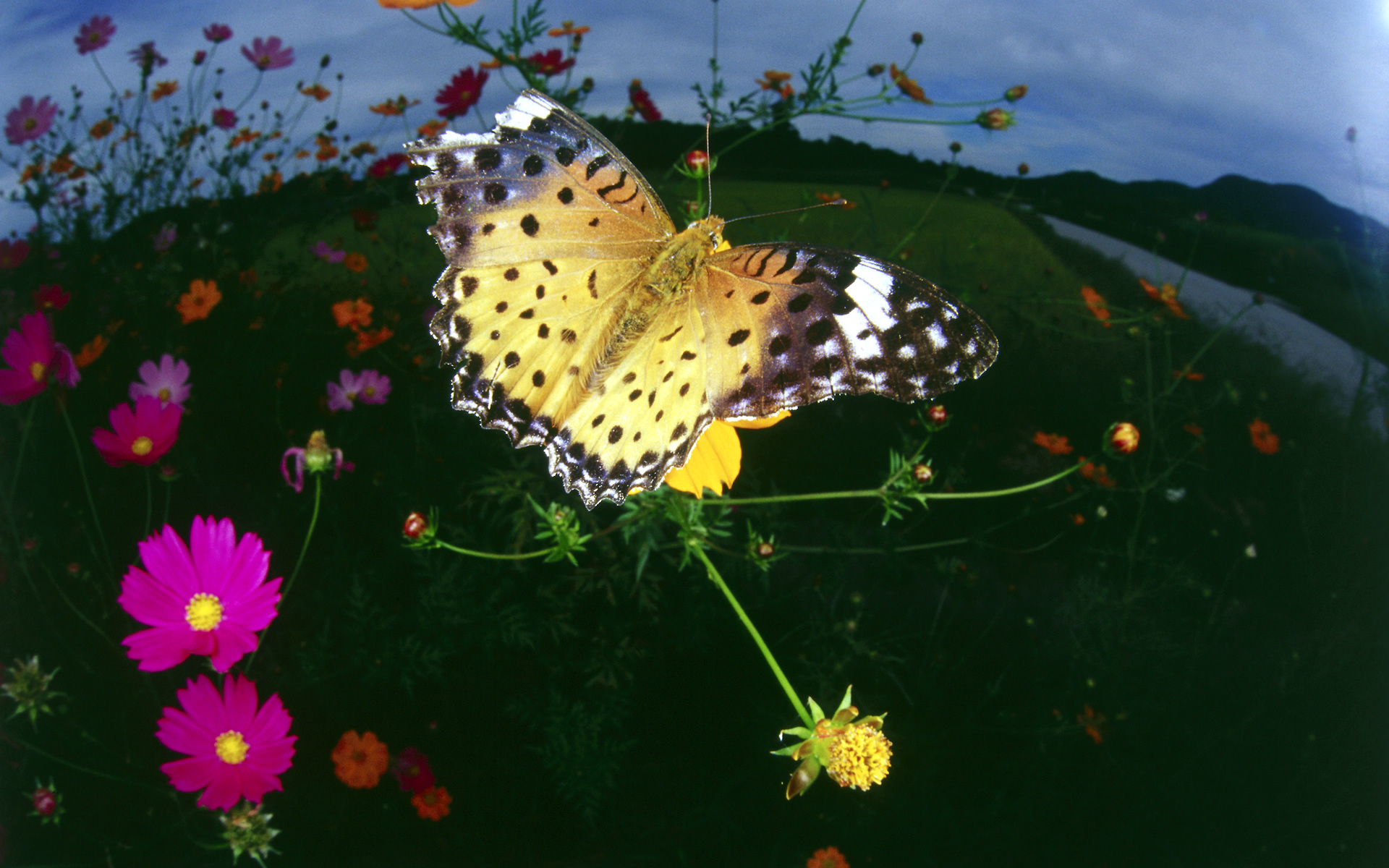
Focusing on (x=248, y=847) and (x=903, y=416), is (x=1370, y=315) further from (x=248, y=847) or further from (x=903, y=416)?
(x=248, y=847)

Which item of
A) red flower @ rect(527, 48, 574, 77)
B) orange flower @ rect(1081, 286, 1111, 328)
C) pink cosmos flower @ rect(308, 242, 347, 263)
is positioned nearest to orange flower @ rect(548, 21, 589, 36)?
red flower @ rect(527, 48, 574, 77)

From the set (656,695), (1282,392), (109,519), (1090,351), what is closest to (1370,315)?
(1282,392)

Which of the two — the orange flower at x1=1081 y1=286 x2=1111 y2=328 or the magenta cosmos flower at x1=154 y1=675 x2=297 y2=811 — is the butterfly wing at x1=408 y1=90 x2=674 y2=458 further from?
the orange flower at x1=1081 y1=286 x2=1111 y2=328

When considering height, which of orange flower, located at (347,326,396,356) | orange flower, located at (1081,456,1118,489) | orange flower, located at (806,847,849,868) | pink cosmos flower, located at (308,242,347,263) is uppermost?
pink cosmos flower, located at (308,242,347,263)

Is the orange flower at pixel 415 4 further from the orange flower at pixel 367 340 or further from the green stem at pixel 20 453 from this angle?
the green stem at pixel 20 453

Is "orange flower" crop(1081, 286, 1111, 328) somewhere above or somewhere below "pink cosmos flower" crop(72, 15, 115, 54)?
below

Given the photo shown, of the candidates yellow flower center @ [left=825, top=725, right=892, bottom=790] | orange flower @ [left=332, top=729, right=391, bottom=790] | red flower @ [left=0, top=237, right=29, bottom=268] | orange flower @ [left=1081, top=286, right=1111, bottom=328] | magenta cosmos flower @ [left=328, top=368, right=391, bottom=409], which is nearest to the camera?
yellow flower center @ [left=825, top=725, right=892, bottom=790]

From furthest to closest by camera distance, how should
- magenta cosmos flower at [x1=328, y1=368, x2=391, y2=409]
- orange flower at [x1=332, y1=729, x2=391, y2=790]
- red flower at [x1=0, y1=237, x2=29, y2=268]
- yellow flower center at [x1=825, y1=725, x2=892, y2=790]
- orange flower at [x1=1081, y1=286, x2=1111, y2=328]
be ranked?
1. orange flower at [x1=1081, y1=286, x2=1111, y2=328]
2. magenta cosmos flower at [x1=328, y1=368, x2=391, y2=409]
3. red flower at [x1=0, y1=237, x2=29, y2=268]
4. orange flower at [x1=332, y1=729, x2=391, y2=790]
5. yellow flower center at [x1=825, y1=725, x2=892, y2=790]
